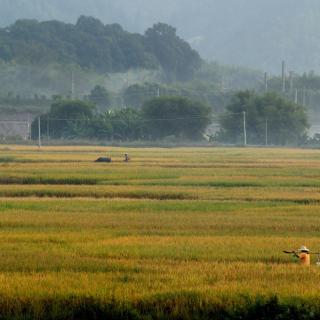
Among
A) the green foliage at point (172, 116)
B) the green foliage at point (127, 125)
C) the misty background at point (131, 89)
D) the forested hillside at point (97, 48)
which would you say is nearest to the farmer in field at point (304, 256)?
the misty background at point (131, 89)

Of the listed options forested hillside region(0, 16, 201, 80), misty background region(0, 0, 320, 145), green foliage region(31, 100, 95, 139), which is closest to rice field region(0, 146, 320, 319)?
green foliage region(31, 100, 95, 139)

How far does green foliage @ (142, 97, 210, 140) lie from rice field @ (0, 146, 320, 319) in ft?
194

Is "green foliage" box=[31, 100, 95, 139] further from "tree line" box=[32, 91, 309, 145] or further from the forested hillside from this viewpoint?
the forested hillside

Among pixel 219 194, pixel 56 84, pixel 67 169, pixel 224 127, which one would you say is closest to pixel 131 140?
pixel 224 127

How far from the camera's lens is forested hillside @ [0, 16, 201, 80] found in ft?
450

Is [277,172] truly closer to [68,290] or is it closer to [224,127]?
[68,290]

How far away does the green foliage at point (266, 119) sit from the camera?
299 feet

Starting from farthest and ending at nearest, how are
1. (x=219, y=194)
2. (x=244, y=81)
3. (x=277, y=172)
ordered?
(x=244, y=81) → (x=277, y=172) → (x=219, y=194)

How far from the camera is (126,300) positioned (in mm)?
13336

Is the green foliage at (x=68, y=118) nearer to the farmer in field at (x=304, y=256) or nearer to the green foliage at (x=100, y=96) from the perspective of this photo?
the green foliage at (x=100, y=96)

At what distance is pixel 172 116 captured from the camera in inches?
3681

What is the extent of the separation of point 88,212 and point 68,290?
10826mm

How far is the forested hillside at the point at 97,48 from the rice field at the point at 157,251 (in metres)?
105

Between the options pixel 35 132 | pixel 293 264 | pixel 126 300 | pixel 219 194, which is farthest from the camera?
pixel 35 132
